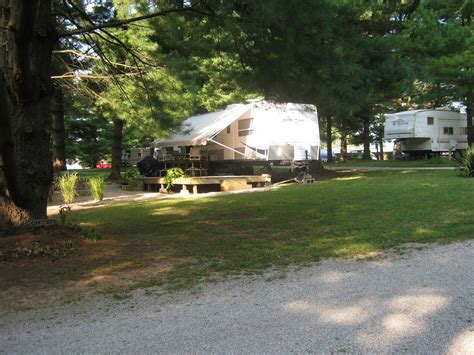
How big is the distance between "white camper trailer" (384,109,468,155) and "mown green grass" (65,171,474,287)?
15.4m

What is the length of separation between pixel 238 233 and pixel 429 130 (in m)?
23.0

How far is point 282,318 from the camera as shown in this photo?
3965 millimetres

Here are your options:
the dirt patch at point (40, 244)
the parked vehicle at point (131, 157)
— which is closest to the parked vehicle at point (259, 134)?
the dirt patch at point (40, 244)

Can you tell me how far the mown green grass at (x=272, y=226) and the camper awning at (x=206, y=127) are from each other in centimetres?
451

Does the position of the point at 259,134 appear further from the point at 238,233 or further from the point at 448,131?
the point at 448,131

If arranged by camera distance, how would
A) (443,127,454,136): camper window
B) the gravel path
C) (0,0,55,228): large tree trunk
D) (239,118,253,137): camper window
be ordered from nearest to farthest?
the gravel path → (0,0,55,228): large tree trunk → (239,118,253,137): camper window → (443,127,454,136): camper window

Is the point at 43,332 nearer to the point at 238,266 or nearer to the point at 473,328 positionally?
the point at 238,266

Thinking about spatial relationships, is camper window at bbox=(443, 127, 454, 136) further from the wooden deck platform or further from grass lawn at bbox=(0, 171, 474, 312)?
grass lawn at bbox=(0, 171, 474, 312)

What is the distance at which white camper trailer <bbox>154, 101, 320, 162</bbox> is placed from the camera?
59.0ft

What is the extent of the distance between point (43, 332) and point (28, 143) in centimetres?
381

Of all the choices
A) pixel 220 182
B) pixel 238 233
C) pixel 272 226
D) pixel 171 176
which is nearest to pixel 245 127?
pixel 220 182

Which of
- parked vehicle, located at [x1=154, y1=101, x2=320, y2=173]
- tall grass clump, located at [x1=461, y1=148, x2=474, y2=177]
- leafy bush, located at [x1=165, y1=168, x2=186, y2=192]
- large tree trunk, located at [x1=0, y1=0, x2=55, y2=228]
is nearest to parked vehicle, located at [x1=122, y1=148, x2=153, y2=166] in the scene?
parked vehicle, located at [x1=154, y1=101, x2=320, y2=173]

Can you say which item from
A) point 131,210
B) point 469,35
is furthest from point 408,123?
point 131,210

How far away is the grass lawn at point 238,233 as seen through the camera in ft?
18.7
